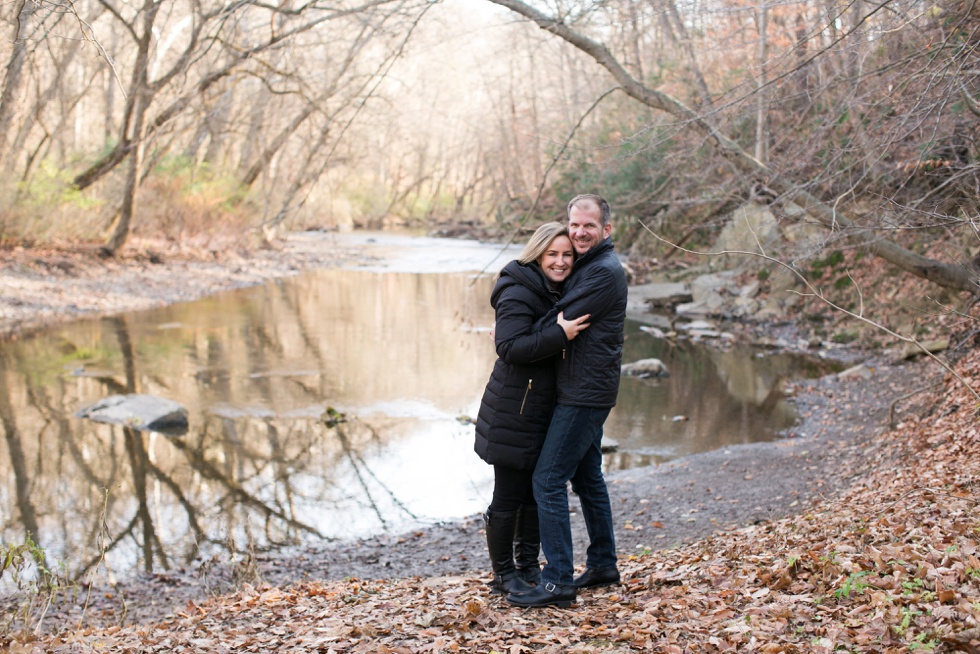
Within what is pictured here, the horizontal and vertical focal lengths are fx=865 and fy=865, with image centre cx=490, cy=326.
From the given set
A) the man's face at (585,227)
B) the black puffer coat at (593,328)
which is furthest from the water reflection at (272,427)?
the man's face at (585,227)

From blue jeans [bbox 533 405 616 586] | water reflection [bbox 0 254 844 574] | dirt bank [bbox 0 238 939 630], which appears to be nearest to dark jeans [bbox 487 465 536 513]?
blue jeans [bbox 533 405 616 586]

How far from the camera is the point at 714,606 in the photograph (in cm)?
419

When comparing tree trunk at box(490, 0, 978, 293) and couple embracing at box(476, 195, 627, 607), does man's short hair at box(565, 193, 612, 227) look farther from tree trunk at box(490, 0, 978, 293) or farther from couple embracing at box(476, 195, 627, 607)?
tree trunk at box(490, 0, 978, 293)

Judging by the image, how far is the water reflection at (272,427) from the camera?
27.4 ft

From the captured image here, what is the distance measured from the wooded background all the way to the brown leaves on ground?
6.78 ft

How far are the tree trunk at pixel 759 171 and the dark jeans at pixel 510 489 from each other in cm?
552

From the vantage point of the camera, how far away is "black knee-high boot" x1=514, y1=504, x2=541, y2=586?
4.74m

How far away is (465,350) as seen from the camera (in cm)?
1683

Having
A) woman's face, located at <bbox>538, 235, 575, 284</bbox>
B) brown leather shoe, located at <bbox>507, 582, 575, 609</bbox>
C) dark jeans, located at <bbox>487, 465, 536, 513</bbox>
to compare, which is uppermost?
woman's face, located at <bbox>538, 235, 575, 284</bbox>

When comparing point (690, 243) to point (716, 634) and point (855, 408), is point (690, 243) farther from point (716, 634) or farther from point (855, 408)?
point (716, 634)

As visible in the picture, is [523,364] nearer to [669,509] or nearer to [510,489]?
[510,489]

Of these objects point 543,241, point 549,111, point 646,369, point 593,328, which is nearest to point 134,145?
point 549,111

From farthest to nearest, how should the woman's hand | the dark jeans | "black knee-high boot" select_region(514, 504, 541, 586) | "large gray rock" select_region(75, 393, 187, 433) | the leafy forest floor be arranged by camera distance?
1. "large gray rock" select_region(75, 393, 187, 433)
2. "black knee-high boot" select_region(514, 504, 541, 586)
3. the dark jeans
4. the woman's hand
5. the leafy forest floor

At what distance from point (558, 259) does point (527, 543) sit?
5.21 ft
